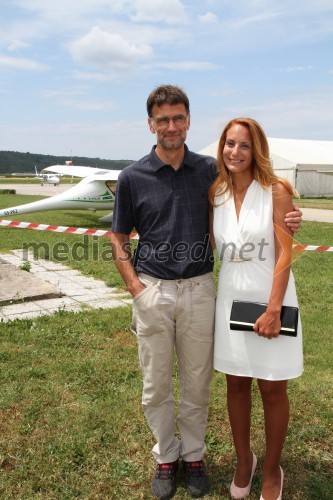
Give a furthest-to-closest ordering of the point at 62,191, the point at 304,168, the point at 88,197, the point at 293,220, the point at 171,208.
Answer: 1. the point at 62,191
2. the point at 304,168
3. the point at 88,197
4. the point at 171,208
5. the point at 293,220

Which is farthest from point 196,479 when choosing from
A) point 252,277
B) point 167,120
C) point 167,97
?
point 167,97

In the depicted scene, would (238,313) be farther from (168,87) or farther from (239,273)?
(168,87)

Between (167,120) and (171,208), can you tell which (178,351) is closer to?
(171,208)

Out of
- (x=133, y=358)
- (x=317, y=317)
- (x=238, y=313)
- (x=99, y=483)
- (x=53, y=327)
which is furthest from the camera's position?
(x=317, y=317)

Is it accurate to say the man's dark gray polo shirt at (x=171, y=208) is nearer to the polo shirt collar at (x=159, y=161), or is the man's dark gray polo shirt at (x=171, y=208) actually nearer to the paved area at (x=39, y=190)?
the polo shirt collar at (x=159, y=161)

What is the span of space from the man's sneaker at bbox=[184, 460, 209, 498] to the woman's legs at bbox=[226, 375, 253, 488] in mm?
181

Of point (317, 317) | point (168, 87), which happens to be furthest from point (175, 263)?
point (317, 317)

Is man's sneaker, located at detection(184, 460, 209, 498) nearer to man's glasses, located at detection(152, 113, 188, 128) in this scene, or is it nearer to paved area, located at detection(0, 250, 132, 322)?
man's glasses, located at detection(152, 113, 188, 128)

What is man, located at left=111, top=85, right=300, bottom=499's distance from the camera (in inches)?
94.7

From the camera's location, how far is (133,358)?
425 centimetres

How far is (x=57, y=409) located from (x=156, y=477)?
3.48ft

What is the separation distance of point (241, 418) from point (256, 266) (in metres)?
0.86

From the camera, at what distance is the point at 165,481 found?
258cm

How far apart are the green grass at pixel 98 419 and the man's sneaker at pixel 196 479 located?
2.0 inches
